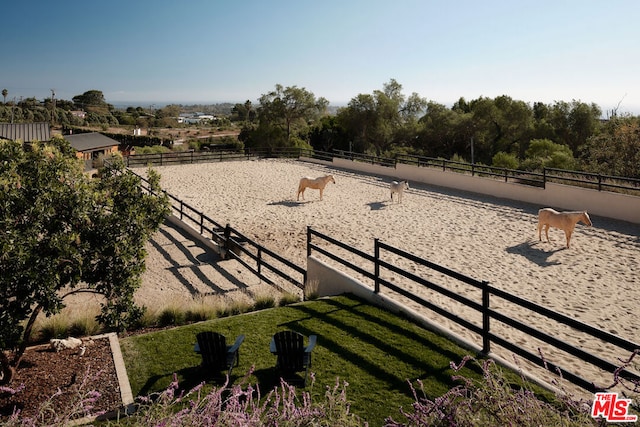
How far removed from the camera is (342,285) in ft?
25.9

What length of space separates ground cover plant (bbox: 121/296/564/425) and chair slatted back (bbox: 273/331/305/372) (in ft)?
0.70

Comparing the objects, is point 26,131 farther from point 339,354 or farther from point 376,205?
point 339,354

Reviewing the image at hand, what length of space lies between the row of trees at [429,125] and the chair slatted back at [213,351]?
1174 inches

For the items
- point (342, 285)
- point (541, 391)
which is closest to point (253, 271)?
point (342, 285)

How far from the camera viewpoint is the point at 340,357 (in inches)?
208

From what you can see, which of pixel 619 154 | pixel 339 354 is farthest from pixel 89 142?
pixel 339 354

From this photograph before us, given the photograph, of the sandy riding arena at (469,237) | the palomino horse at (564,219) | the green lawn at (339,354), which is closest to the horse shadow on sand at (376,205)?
the sandy riding arena at (469,237)

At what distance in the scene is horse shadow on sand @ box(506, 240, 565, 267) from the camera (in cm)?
989

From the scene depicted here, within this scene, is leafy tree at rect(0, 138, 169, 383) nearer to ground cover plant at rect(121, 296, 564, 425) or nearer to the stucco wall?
ground cover plant at rect(121, 296, 564, 425)

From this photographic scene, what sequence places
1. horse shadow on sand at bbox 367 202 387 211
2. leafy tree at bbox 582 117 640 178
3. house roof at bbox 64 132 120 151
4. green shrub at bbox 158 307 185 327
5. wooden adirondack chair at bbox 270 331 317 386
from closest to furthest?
wooden adirondack chair at bbox 270 331 317 386 < green shrub at bbox 158 307 185 327 < horse shadow on sand at bbox 367 202 387 211 < leafy tree at bbox 582 117 640 178 < house roof at bbox 64 132 120 151

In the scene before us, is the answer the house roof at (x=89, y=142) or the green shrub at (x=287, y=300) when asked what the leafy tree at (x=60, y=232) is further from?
the house roof at (x=89, y=142)

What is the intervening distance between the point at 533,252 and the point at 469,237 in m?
1.69

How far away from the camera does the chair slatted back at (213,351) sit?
16.3ft

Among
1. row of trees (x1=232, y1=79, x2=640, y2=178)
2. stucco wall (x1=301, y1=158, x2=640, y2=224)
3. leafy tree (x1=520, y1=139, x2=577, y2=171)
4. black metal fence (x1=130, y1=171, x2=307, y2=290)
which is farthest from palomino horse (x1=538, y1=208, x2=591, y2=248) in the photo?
row of trees (x1=232, y1=79, x2=640, y2=178)
